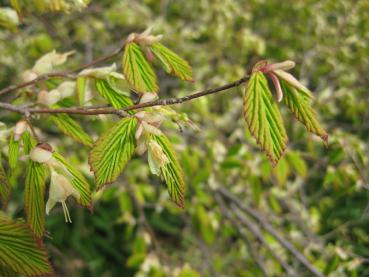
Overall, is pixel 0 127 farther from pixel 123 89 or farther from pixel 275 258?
pixel 275 258

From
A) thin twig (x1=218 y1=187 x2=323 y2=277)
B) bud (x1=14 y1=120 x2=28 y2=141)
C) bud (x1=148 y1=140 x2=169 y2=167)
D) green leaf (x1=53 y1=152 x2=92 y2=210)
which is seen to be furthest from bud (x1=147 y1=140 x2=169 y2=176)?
thin twig (x1=218 y1=187 x2=323 y2=277)

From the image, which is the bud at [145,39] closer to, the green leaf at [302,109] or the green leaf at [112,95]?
the green leaf at [112,95]

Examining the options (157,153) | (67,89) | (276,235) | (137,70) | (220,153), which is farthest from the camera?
→ (220,153)

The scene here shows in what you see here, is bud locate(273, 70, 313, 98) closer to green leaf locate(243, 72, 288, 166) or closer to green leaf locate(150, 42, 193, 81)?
green leaf locate(243, 72, 288, 166)

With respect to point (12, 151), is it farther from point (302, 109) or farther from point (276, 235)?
point (276, 235)

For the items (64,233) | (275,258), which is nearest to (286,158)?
(275,258)

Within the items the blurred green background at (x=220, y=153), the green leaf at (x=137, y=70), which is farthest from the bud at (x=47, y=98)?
the blurred green background at (x=220, y=153)

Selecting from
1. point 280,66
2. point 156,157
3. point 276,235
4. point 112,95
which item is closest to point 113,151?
point 156,157
